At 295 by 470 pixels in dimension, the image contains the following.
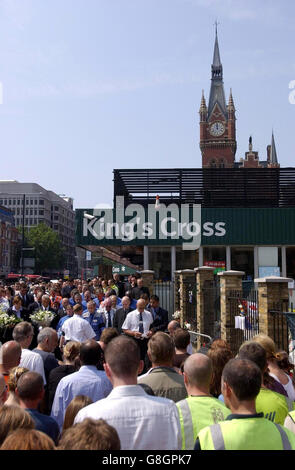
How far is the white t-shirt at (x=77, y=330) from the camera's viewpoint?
28.7ft

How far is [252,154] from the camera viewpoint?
88.3 metres

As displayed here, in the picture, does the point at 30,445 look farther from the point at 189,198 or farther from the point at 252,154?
the point at 252,154

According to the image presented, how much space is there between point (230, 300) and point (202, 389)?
8.26 meters

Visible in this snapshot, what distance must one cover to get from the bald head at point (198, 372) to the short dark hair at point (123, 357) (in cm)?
51

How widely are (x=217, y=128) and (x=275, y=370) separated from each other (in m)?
92.1

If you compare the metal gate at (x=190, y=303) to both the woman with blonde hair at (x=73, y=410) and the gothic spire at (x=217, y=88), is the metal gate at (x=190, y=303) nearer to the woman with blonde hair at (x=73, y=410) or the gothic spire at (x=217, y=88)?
the woman with blonde hair at (x=73, y=410)

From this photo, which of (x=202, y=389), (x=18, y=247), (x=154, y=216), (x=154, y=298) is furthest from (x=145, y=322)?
(x=18, y=247)

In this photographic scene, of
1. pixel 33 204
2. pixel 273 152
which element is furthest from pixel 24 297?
pixel 33 204

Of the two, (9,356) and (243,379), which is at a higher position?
(243,379)

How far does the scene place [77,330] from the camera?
28.8 ft

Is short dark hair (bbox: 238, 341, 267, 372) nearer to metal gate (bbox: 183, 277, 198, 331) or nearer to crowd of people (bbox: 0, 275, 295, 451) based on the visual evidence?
crowd of people (bbox: 0, 275, 295, 451)

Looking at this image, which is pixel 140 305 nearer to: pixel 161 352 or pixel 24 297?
pixel 24 297

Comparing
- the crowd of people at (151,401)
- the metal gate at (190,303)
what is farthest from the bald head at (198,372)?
the metal gate at (190,303)

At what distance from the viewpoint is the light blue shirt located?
464 cm
